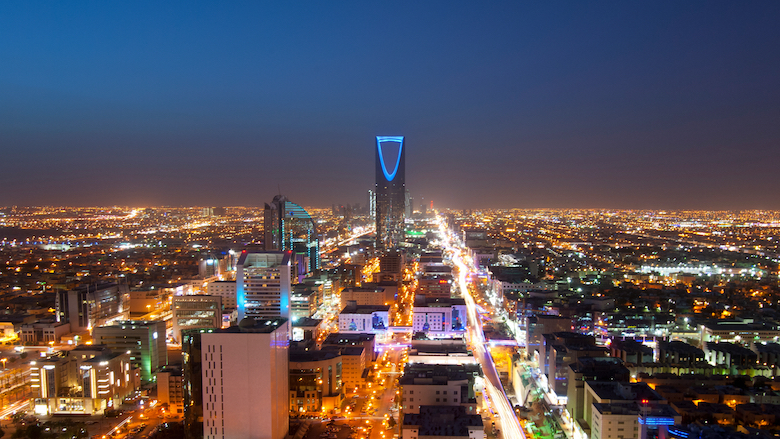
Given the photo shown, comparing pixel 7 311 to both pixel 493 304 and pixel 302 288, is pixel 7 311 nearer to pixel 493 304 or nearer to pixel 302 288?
pixel 302 288

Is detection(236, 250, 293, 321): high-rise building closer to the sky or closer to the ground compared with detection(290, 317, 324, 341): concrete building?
closer to the sky

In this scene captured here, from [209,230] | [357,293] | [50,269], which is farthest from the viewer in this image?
[209,230]

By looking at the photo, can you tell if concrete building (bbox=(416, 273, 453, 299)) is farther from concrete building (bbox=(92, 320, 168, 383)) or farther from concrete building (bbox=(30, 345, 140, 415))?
concrete building (bbox=(30, 345, 140, 415))

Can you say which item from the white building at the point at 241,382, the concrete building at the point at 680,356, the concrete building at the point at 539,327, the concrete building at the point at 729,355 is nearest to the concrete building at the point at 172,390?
the white building at the point at 241,382

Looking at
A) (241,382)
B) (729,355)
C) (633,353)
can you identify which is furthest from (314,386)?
(729,355)

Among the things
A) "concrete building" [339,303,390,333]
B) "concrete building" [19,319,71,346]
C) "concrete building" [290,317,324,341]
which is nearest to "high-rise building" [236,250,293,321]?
"concrete building" [290,317,324,341]

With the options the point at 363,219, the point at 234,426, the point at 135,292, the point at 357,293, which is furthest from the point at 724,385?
the point at 363,219
